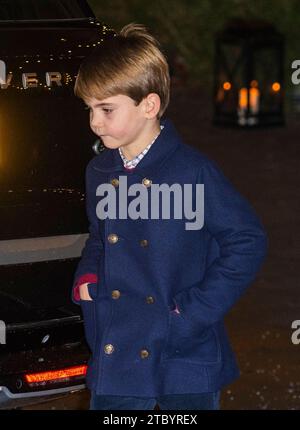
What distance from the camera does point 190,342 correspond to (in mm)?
4078

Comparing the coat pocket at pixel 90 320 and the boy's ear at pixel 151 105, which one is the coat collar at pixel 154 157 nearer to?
the boy's ear at pixel 151 105

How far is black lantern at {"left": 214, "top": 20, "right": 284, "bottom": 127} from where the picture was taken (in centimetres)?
1655

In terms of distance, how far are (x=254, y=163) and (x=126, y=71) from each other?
9356mm

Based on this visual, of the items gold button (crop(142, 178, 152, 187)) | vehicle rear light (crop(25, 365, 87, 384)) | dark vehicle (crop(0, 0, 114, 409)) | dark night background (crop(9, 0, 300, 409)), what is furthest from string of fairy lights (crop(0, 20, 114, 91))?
vehicle rear light (crop(25, 365, 87, 384))

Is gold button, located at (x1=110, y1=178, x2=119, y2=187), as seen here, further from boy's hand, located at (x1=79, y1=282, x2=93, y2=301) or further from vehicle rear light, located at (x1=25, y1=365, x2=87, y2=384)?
vehicle rear light, located at (x1=25, y1=365, x2=87, y2=384)

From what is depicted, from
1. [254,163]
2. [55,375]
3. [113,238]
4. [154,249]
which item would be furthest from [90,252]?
[254,163]

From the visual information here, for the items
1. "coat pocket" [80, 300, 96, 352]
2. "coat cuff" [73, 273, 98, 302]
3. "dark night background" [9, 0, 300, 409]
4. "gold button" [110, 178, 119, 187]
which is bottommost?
"dark night background" [9, 0, 300, 409]

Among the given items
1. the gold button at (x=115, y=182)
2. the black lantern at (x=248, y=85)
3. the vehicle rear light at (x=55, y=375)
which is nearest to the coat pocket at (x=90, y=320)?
the gold button at (x=115, y=182)

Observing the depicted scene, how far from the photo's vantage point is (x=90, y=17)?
5.41 meters

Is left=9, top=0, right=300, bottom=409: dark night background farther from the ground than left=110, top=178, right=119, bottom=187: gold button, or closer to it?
closer to it

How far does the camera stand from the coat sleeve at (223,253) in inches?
157

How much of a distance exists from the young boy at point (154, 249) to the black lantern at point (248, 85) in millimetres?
12403

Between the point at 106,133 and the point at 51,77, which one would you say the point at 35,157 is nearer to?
the point at 51,77

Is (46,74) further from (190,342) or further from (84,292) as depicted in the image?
(190,342)
